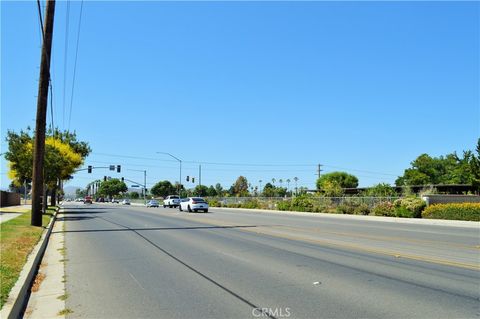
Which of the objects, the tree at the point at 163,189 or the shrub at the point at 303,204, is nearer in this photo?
the shrub at the point at 303,204

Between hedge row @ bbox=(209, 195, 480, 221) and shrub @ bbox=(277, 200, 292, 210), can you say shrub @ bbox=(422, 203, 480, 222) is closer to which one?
hedge row @ bbox=(209, 195, 480, 221)

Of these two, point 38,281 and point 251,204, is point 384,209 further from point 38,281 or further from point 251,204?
point 38,281

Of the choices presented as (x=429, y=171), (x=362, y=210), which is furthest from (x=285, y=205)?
(x=429, y=171)

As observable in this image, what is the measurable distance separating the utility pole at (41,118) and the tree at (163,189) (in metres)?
147

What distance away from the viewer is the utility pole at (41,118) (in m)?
21.9

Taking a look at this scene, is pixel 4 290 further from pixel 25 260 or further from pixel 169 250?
pixel 169 250

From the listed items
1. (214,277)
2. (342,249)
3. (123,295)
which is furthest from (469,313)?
(342,249)

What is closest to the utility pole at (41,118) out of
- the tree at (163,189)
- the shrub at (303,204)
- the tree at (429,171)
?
the shrub at (303,204)

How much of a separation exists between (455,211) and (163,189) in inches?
5587

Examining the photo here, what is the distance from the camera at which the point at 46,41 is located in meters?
22.5

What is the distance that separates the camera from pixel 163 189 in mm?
169000

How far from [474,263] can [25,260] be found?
10654 millimetres

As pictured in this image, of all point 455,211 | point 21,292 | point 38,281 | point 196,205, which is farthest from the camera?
point 196,205

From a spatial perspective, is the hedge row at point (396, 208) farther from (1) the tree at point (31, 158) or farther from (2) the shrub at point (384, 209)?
(1) the tree at point (31, 158)
